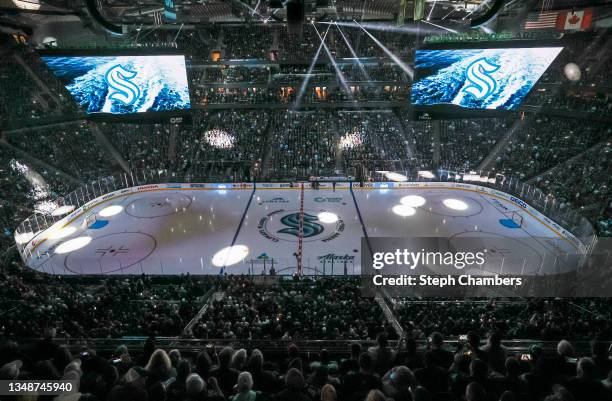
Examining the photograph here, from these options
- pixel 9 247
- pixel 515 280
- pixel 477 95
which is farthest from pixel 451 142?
pixel 9 247

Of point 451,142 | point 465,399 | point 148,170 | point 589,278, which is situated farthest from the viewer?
point 451,142

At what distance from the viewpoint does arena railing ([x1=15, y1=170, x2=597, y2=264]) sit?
17.6m

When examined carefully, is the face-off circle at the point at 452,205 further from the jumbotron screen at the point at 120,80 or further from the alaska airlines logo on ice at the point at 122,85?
the alaska airlines logo on ice at the point at 122,85

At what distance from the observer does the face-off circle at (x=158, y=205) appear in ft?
76.1

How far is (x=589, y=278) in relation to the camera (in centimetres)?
1251

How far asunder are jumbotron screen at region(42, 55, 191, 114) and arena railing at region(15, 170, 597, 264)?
6.96 meters

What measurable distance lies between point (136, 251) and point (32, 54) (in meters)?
25.0

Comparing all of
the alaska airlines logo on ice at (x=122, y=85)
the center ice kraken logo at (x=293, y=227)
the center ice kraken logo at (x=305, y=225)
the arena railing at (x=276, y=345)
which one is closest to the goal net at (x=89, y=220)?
the alaska airlines logo on ice at (x=122, y=85)

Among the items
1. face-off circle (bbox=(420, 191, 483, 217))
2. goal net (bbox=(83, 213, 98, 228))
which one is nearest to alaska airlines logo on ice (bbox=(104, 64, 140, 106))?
goal net (bbox=(83, 213, 98, 228))

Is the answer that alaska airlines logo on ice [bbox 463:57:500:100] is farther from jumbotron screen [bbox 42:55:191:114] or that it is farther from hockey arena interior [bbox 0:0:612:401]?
jumbotron screen [bbox 42:55:191:114]

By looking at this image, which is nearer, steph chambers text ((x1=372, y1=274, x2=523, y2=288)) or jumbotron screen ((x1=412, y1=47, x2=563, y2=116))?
steph chambers text ((x1=372, y1=274, x2=523, y2=288))

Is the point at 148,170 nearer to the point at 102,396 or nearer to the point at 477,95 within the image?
the point at 477,95

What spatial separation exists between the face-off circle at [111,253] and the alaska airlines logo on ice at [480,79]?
17.0 metres

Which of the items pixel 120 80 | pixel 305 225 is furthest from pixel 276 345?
pixel 120 80
